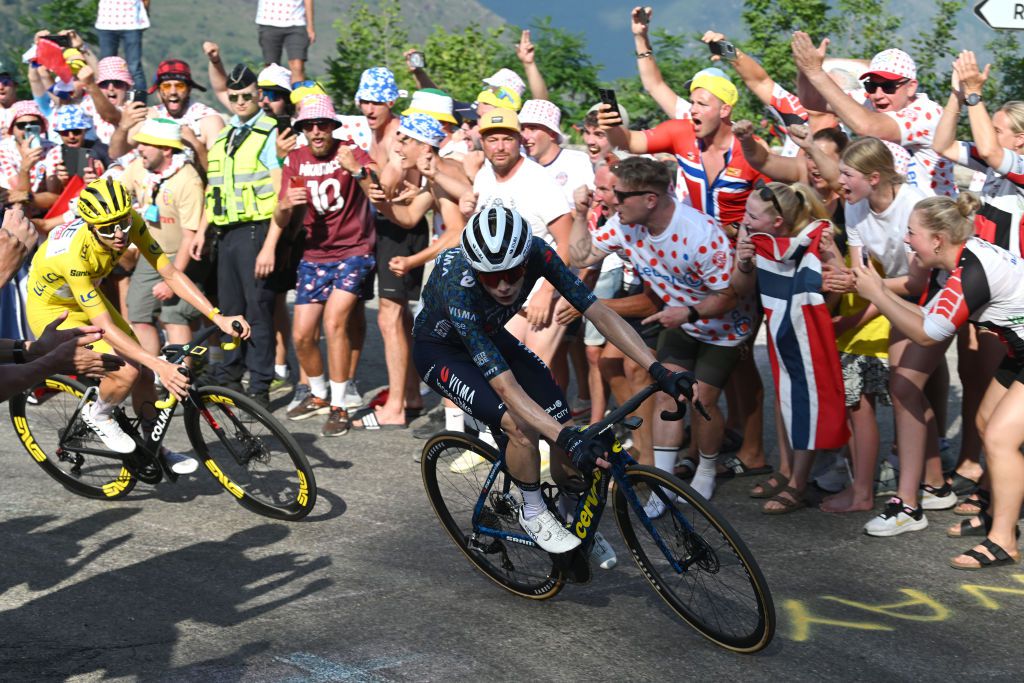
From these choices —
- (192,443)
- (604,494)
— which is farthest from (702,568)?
(192,443)

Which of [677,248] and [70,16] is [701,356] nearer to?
[677,248]

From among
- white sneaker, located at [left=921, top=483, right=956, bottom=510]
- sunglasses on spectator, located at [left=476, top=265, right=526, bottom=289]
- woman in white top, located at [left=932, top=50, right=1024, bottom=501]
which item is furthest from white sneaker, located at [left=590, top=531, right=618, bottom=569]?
woman in white top, located at [left=932, top=50, right=1024, bottom=501]

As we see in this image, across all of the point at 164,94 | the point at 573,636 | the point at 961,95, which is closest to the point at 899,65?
the point at 961,95

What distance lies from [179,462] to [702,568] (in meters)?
3.45

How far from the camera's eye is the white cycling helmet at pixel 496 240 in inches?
200

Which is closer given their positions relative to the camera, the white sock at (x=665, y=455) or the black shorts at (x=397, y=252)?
the white sock at (x=665, y=455)

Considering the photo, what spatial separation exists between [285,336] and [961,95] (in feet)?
18.3

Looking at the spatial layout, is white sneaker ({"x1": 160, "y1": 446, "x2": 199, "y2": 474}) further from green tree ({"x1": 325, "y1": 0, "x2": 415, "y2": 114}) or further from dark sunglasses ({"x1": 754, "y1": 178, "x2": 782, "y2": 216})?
green tree ({"x1": 325, "y1": 0, "x2": 415, "y2": 114})

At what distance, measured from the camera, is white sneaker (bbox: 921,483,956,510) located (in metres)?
7.09

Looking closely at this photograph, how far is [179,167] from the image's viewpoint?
9.50 meters

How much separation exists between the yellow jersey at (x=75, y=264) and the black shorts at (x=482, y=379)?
7.51 feet

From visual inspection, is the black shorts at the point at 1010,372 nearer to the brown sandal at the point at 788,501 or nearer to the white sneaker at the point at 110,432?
the brown sandal at the point at 788,501

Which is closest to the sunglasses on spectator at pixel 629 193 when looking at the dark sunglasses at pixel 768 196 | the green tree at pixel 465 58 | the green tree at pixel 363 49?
the dark sunglasses at pixel 768 196

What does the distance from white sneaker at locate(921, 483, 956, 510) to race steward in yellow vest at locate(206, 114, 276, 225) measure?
5.13 m
